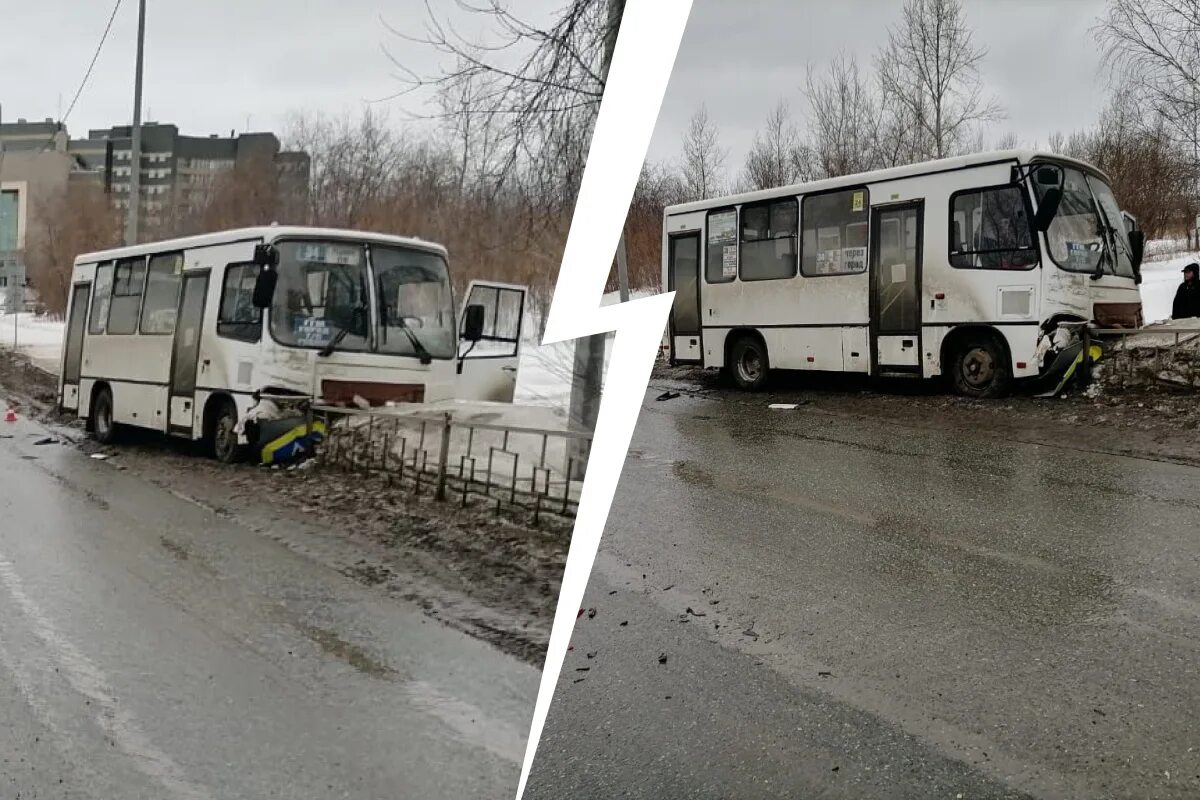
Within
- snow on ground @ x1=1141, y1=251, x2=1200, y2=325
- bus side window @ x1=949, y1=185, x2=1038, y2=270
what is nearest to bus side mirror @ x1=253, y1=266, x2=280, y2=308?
bus side window @ x1=949, y1=185, x2=1038, y2=270

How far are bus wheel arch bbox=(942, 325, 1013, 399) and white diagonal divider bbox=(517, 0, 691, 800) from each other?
526 centimetres

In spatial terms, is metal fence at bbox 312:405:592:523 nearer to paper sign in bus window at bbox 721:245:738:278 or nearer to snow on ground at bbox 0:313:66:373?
snow on ground at bbox 0:313:66:373

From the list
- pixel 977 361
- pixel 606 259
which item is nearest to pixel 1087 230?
pixel 977 361

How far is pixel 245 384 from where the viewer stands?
3.26ft

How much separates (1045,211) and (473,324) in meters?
5.39

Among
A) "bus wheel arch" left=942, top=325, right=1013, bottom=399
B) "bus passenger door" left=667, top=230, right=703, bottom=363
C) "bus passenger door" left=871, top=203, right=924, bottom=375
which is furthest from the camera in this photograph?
"bus wheel arch" left=942, top=325, right=1013, bottom=399

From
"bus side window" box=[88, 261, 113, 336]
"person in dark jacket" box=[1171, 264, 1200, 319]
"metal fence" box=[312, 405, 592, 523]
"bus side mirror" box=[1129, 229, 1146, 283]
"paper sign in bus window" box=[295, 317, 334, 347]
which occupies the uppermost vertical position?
"bus side mirror" box=[1129, 229, 1146, 283]

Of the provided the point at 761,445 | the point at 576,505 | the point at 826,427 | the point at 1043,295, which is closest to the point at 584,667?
the point at 576,505

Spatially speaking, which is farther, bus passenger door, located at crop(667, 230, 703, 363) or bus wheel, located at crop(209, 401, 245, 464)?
bus passenger door, located at crop(667, 230, 703, 363)

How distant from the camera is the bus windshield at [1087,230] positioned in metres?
5.61

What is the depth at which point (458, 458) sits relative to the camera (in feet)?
3.10

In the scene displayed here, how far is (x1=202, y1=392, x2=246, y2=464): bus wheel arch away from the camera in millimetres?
984

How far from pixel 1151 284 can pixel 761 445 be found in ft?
10.5

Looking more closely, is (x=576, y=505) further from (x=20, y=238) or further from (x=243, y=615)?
(x=20, y=238)
